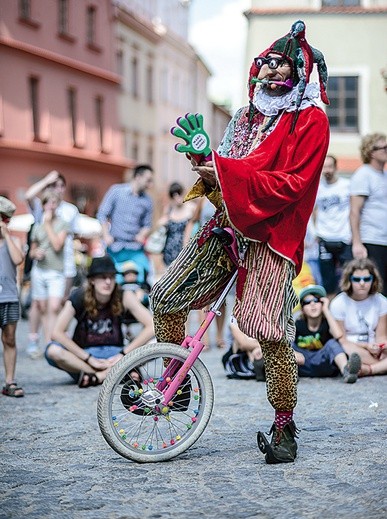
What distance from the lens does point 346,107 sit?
30344 millimetres

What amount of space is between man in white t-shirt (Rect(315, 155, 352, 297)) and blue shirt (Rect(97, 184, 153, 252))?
1.97 m

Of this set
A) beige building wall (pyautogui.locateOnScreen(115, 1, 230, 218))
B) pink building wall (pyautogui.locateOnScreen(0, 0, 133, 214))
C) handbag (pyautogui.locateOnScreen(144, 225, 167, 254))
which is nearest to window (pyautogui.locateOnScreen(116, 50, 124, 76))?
beige building wall (pyautogui.locateOnScreen(115, 1, 230, 218))

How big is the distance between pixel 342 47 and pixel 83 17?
12709 mm

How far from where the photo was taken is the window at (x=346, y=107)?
30328 mm

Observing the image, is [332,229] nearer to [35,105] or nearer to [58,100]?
[35,105]

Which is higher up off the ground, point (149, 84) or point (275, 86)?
point (149, 84)

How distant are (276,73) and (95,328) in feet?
13.5

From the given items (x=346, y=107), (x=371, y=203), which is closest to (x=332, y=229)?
(x=371, y=203)

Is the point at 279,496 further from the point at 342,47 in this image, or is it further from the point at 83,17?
the point at 83,17

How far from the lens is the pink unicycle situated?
17.1 feet

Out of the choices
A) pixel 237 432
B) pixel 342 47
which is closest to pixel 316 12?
pixel 342 47

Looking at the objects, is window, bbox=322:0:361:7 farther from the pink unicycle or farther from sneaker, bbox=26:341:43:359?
the pink unicycle

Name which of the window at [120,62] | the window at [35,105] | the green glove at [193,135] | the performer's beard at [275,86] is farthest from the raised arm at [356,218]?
the window at [120,62]

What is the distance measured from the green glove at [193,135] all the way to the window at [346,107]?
2597cm
